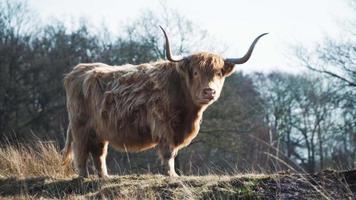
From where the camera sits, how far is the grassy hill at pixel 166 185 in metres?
4.98

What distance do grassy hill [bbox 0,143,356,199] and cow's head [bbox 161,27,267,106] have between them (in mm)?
1306

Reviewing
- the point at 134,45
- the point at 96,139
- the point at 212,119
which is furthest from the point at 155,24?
the point at 96,139

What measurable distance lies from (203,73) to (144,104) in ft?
3.03

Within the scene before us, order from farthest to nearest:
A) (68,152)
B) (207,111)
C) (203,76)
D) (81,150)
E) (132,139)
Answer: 1. (207,111)
2. (68,152)
3. (81,150)
4. (132,139)
5. (203,76)

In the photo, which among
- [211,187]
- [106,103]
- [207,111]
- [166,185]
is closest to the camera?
[211,187]

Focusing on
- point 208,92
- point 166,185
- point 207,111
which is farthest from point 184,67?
point 207,111

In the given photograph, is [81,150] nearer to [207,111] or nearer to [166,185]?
[166,185]

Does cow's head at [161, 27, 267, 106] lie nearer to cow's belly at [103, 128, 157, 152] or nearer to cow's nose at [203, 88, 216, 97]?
cow's nose at [203, 88, 216, 97]

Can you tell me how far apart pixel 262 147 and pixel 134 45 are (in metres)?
7.87

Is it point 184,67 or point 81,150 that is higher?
point 184,67

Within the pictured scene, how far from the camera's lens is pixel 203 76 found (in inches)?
303

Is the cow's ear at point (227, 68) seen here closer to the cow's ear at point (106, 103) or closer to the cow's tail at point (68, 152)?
the cow's ear at point (106, 103)

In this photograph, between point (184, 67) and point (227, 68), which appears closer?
point (184, 67)

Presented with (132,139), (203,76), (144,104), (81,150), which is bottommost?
(81,150)
